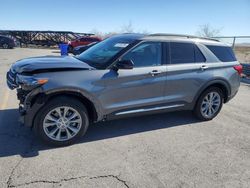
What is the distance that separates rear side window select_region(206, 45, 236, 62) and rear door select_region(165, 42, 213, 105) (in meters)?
0.40

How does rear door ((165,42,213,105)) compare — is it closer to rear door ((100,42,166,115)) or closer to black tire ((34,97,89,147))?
rear door ((100,42,166,115))

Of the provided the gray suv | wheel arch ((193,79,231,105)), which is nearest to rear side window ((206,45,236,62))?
the gray suv

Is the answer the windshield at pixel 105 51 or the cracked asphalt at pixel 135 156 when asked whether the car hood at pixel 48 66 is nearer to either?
the windshield at pixel 105 51

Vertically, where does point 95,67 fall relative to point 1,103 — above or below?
above

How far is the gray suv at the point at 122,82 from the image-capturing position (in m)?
4.04

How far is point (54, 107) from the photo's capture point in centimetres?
407

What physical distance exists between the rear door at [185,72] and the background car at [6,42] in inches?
996

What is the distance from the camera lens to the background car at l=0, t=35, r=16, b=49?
87.7ft

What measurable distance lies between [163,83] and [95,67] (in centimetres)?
136

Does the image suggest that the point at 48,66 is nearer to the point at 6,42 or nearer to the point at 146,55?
the point at 146,55

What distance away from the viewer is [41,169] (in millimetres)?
3564

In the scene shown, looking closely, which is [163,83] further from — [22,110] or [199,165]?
[22,110]

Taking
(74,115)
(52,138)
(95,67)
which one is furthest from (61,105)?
(95,67)

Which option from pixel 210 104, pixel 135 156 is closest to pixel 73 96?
pixel 135 156
